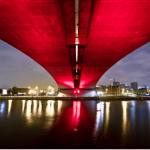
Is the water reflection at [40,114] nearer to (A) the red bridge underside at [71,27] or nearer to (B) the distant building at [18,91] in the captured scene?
(A) the red bridge underside at [71,27]

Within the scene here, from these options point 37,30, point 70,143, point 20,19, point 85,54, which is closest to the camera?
point 70,143

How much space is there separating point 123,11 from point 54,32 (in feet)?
18.4

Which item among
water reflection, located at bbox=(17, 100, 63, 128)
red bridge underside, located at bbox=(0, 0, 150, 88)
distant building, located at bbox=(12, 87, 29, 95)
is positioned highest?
distant building, located at bbox=(12, 87, 29, 95)

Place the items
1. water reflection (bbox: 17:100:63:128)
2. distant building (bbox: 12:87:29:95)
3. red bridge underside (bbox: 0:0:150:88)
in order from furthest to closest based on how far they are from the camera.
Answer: distant building (bbox: 12:87:29:95) < water reflection (bbox: 17:100:63:128) < red bridge underside (bbox: 0:0:150:88)

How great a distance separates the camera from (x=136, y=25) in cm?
1731

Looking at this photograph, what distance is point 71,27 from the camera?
16562mm

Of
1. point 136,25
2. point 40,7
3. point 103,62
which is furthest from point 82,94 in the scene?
point 40,7

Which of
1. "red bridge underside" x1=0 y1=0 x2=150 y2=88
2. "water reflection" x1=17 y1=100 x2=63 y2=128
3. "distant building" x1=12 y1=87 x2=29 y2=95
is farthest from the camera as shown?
"distant building" x1=12 y1=87 x2=29 y2=95

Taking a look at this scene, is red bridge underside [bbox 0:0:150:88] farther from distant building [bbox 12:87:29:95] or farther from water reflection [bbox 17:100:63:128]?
distant building [bbox 12:87:29:95]

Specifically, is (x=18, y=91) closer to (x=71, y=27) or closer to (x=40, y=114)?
(x=40, y=114)

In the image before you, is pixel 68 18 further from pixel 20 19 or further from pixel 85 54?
pixel 85 54

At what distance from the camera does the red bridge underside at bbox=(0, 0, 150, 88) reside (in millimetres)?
13219

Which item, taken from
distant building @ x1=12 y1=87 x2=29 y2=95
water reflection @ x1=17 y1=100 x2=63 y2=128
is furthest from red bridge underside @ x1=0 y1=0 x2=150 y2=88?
distant building @ x1=12 y1=87 x2=29 y2=95

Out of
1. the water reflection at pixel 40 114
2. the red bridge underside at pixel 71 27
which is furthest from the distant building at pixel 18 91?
the water reflection at pixel 40 114
